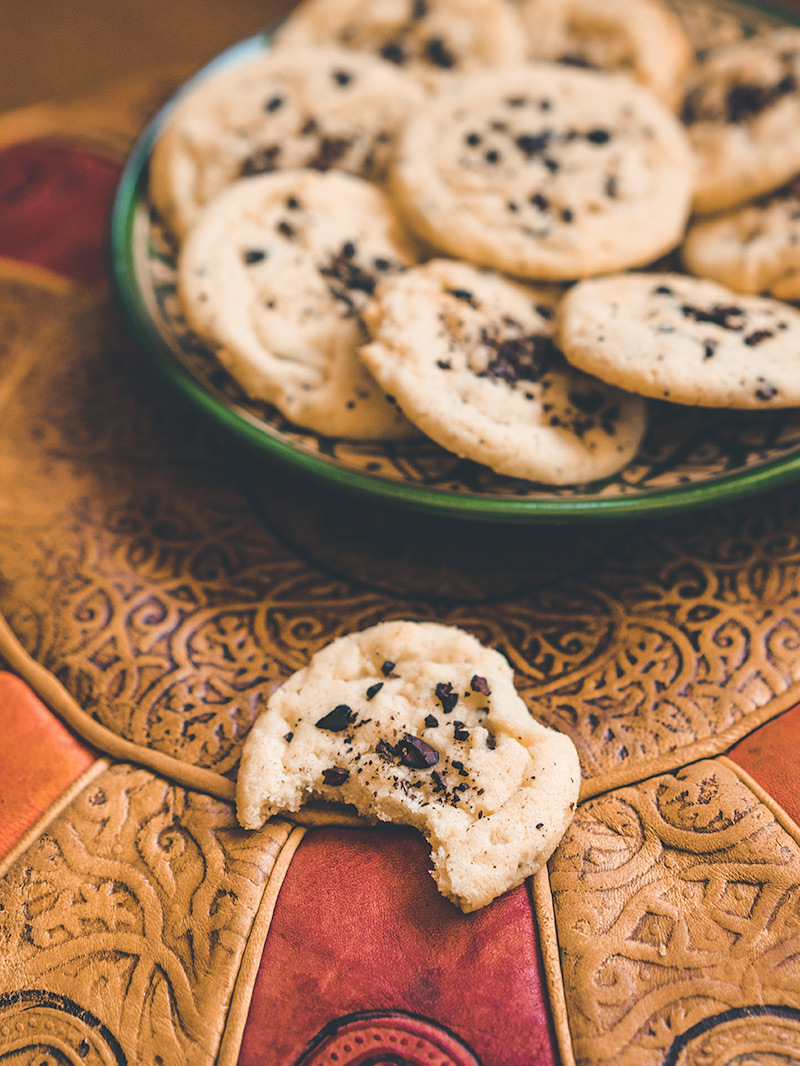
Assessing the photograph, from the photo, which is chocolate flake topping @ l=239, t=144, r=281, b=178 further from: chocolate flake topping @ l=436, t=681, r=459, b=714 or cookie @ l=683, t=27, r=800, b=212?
chocolate flake topping @ l=436, t=681, r=459, b=714

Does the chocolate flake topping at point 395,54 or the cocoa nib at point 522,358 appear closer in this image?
the cocoa nib at point 522,358

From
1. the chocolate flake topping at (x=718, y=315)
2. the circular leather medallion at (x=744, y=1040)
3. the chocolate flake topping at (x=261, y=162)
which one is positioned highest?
the chocolate flake topping at (x=261, y=162)

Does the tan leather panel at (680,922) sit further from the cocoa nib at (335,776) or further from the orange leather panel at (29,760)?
the orange leather panel at (29,760)

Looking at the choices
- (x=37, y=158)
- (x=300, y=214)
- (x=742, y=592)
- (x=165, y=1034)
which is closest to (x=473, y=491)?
(x=742, y=592)

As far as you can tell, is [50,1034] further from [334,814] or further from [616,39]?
[616,39]

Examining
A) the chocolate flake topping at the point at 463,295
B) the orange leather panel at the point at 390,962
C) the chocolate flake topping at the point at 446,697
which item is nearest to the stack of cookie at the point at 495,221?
the chocolate flake topping at the point at 463,295

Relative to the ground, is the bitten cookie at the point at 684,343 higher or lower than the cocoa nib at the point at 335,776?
higher

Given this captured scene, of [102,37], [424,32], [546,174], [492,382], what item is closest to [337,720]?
[492,382]

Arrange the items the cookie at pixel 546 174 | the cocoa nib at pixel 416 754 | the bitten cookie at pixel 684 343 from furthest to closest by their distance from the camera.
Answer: the cookie at pixel 546 174
the bitten cookie at pixel 684 343
the cocoa nib at pixel 416 754
